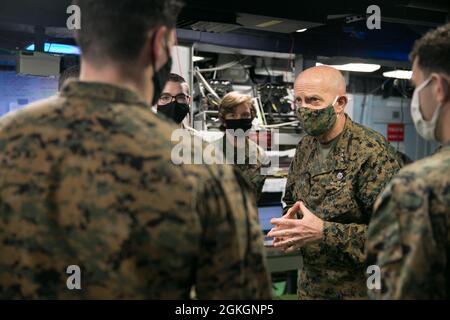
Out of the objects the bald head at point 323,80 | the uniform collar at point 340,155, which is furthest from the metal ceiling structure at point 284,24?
the uniform collar at point 340,155

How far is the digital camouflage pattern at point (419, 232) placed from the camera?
3.80 ft

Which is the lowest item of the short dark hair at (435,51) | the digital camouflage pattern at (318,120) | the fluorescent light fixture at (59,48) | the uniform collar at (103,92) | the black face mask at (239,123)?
the black face mask at (239,123)

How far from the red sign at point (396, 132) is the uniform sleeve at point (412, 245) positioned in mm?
7518

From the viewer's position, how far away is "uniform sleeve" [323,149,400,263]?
2211mm

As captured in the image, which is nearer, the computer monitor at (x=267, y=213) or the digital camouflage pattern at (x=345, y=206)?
the digital camouflage pattern at (x=345, y=206)

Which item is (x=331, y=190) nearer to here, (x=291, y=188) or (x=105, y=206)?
(x=291, y=188)

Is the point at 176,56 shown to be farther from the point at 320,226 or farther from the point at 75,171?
the point at 75,171

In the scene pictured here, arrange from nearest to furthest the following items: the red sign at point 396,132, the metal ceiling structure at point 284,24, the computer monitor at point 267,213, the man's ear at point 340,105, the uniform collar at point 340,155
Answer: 1. the uniform collar at point 340,155
2. the man's ear at point 340,105
3. the metal ceiling structure at point 284,24
4. the computer monitor at point 267,213
5. the red sign at point 396,132

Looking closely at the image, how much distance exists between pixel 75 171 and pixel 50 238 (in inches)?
6.1

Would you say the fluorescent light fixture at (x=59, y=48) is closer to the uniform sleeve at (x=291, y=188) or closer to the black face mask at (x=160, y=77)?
the uniform sleeve at (x=291, y=188)

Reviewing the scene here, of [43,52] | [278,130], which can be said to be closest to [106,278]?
[43,52]

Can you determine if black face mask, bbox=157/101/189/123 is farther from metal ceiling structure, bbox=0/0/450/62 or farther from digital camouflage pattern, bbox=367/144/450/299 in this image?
digital camouflage pattern, bbox=367/144/450/299

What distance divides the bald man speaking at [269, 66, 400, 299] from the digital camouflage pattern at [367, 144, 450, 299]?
101 centimetres

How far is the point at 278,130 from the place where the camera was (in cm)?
618
